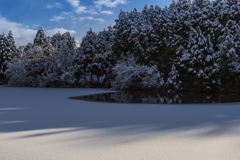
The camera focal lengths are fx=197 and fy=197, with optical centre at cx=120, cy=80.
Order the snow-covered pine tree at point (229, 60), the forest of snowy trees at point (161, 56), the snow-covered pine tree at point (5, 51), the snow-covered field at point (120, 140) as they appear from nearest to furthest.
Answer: the snow-covered field at point (120, 140) → the snow-covered pine tree at point (229, 60) → the forest of snowy trees at point (161, 56) → the snow-covered pine tree at point (5, 51)

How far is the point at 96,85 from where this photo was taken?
25.5m

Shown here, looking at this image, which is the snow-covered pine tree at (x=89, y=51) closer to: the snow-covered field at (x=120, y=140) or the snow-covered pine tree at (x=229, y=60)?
the snow-covered pine tree at (x=229, y=60)

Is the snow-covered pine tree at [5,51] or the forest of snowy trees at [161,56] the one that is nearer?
the forest of snowy trees at [161,56]

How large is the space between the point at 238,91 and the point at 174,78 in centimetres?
522

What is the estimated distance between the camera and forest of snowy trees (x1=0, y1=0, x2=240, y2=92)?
55.6ft

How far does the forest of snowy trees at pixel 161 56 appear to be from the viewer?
667 inches

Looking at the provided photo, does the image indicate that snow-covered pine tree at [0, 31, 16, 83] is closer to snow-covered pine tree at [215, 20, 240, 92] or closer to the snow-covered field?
snow-covered pine tree at [215, 20, 240, 92]

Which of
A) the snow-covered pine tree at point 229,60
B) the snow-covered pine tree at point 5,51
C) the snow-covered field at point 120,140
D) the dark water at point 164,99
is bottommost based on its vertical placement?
the dark water at point 164,99

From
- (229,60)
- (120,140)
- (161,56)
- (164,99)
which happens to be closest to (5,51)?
(161,56)

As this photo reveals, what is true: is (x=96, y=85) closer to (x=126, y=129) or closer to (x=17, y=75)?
(x=17, y=75)

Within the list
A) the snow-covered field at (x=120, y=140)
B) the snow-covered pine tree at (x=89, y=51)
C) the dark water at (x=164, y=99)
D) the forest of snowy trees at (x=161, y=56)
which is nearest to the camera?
the snow-covered field at (x=120, y=140)

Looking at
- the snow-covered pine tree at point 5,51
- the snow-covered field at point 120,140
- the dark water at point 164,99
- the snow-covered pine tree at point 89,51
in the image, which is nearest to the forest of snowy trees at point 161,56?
the snow-covered pine tree at point 89,51

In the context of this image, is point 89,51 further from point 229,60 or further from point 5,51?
point 5,51

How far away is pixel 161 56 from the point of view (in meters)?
20.4
